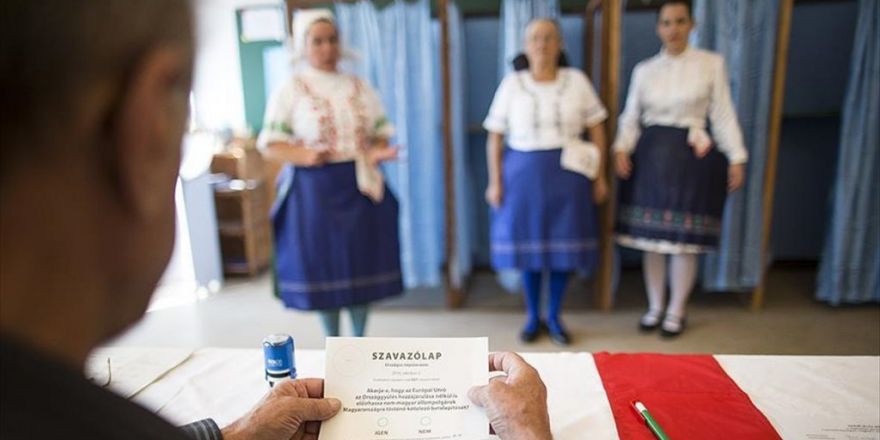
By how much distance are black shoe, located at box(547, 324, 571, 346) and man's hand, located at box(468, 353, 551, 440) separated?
5.97ft

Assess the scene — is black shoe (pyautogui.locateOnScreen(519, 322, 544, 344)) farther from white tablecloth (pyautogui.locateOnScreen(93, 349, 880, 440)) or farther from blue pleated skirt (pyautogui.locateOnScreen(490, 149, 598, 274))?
white tablecloth (pyautogui.locateOnScreen(93, 349, 880, 440))

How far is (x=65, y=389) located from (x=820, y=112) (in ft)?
12.7

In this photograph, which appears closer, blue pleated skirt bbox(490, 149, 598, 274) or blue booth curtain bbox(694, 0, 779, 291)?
blue pleated skirt bbox(490, 149, 598, 274)

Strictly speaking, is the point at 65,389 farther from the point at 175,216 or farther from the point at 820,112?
the point at 820,112

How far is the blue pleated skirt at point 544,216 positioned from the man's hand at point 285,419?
5.88 feet

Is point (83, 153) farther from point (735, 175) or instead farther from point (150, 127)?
point (735, 175)

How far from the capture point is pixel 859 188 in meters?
2.80

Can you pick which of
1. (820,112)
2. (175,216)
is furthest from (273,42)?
(175,216)

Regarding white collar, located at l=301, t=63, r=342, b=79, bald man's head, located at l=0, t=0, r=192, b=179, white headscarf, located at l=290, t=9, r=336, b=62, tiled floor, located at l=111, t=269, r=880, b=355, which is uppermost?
white headscarf, located at l=290, t=9, r=336, b=62

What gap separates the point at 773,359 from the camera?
1021 mm

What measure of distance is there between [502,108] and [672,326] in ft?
4.05

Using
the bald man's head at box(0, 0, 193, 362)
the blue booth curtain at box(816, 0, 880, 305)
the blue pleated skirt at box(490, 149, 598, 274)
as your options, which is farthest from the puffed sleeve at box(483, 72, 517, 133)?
the bald man's head at box(0, 0, 193, 362)

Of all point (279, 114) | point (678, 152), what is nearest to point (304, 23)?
point (279, 114)

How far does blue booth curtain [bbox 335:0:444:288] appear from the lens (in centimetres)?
294
